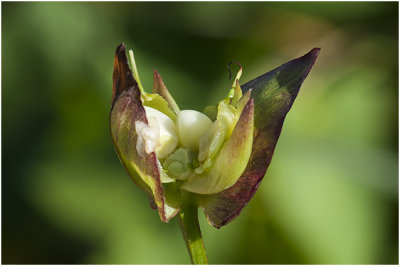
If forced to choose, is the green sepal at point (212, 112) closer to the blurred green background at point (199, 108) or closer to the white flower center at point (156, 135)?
the white flower center at point (156, 135)

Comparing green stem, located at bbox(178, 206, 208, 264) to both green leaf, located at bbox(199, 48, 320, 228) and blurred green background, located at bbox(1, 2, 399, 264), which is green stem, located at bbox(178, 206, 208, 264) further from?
blurred green background, located at bbox(1, 2, 399, 264)

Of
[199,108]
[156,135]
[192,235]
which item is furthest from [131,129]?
[199,108]

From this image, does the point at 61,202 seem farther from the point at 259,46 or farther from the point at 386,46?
the point at 386,46

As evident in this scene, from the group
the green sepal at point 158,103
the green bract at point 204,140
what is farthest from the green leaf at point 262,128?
the green sepal at point 158,103

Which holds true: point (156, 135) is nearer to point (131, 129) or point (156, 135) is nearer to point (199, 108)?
point (131, 129)

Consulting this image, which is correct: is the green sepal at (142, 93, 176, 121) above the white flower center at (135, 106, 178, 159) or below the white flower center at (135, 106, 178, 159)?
above

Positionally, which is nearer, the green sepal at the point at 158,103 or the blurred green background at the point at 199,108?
the green sepal at the point at 158,103

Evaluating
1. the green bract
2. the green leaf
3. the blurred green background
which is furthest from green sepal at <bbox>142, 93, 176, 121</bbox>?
the blurred green background
